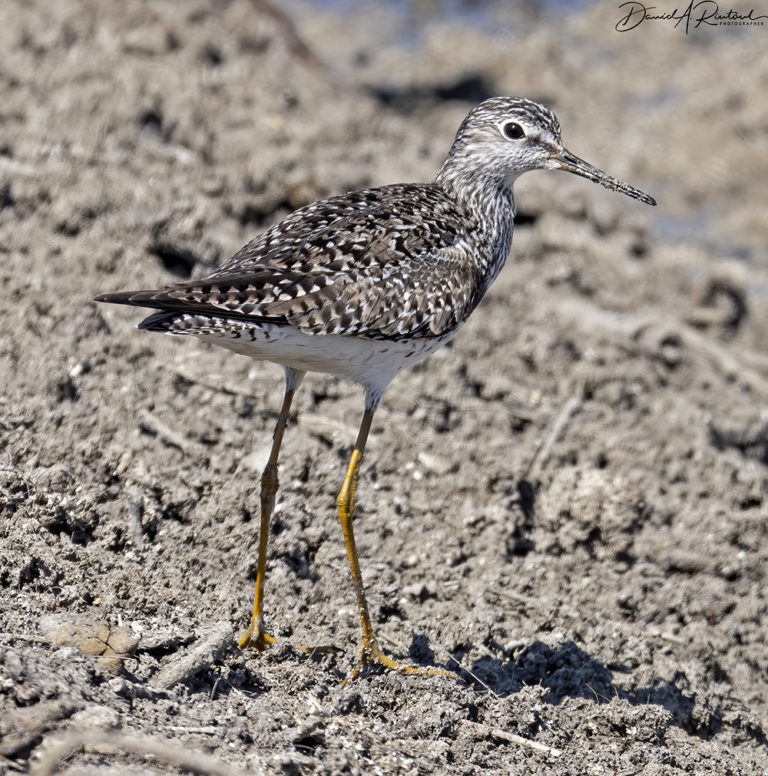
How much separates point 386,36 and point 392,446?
10637 mm

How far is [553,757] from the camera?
5371 millimetres

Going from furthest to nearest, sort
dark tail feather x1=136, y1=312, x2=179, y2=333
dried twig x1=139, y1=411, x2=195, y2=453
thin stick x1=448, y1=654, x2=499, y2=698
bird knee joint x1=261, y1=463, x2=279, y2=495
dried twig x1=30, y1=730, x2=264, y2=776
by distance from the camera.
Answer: dried twig x1=139, y1=411, x2=195, y2=453 < bird knee joint x1=261, y1=463, x2=279, y2=495 < thin stick x1=448, y1=654, x2=499, y2=698 < dark tail feather x1=136, y1=312, x2=179, y2=333 < dried twig x1=30, y1=730, x2=264, y2=776

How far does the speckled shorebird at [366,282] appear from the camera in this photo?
5.50 meters

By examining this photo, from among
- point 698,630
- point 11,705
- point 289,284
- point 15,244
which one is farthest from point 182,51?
point 11,705

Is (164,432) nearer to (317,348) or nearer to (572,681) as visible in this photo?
(317,348)

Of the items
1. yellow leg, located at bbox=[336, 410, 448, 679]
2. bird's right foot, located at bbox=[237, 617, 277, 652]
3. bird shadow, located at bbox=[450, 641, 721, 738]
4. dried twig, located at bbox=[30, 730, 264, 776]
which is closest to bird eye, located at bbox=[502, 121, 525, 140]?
yellow leg, located at bbox=[336, 410, 448, 679]

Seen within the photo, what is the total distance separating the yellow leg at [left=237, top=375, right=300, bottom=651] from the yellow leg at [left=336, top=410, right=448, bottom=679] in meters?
0.39

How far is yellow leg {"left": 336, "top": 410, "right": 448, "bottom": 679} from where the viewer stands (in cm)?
575

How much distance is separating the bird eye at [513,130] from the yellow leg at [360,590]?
203cm

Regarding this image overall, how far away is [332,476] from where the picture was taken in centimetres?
693

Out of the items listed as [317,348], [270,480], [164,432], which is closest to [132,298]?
[317,348]

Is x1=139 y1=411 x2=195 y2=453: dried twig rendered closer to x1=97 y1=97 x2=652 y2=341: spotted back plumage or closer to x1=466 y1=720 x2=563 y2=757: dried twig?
x1=97 y1=97 x2=652 y2=341: spotted back plumage

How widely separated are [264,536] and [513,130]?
2901 mm

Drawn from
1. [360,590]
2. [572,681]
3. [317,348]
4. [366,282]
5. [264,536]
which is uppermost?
[366,282]
